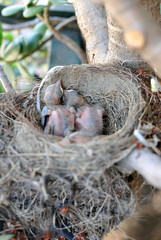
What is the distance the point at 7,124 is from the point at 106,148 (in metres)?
0.43

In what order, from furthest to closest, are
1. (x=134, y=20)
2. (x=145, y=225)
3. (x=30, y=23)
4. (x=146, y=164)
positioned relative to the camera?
1. (x=30, y=23)
2. (x=145, y=225)
3. (x=146, y=164)
4. (x=134, y=20)

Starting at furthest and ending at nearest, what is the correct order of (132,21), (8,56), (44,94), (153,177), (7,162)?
(8,56), (44,94), (7,162), (153,177), (132,21)

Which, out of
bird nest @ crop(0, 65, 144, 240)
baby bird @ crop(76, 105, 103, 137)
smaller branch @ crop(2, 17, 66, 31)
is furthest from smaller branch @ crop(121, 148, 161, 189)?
smaller branch @ crop(2, 17, 66, 31)

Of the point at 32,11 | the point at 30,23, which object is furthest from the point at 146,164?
the point at 30,23

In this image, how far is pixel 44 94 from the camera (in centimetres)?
118

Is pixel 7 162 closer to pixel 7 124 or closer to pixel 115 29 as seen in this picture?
pixel 7 124

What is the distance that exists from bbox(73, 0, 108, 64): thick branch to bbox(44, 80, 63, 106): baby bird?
0.80 feet

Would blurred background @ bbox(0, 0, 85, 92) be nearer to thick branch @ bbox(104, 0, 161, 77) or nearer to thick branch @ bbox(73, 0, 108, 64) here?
thick branch @ bbox(73, 0, 108, 64)

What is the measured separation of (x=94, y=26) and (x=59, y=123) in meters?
0.51

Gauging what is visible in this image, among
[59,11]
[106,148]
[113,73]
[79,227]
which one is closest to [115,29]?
[113,73]

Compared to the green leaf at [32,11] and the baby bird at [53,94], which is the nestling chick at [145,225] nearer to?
the baby bird at [53,94]

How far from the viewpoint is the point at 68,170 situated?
0.78 meters

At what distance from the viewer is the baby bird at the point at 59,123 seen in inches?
42.8

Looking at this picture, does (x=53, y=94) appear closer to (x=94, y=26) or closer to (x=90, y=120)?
(x=90, y=120)
